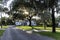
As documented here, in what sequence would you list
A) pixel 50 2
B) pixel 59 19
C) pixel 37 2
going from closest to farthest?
1. pixel 50 2
2. pixel 37 2
3. pixel 59 19

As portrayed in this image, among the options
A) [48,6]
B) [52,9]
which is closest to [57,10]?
[52,9]

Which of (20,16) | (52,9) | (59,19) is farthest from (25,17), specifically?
(52,9)

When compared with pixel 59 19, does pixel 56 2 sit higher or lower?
higher

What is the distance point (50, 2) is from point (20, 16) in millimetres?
39652

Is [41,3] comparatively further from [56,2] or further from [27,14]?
[27,14]

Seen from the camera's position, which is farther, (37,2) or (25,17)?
(25,17)

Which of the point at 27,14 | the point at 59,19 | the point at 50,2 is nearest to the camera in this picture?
the point at 50,2

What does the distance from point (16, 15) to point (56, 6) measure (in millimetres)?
39447

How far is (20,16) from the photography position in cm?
6719

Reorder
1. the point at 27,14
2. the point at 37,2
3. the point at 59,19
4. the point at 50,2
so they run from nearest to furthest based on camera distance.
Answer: the point at 50,2 → the point at 37,2 → the point at 27,14 → the point at 59,19

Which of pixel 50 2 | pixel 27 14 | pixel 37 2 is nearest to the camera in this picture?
pixel 50 2

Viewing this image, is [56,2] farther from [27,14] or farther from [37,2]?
[27,14]

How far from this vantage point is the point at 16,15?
224ft

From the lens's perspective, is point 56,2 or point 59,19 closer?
point 56,2
